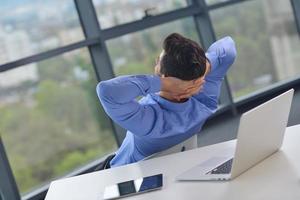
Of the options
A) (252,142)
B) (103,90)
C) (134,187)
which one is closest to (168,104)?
(103,90)

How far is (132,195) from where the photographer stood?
5.12 feet

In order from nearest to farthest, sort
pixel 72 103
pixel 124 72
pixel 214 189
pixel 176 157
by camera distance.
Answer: pixel 214 189, pixel 176 157, pixel 72 103, pixel 124 72

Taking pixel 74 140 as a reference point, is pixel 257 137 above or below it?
above

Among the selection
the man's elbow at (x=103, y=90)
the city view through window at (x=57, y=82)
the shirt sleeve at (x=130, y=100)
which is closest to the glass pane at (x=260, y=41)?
the city view through window at (x=57, y=82)

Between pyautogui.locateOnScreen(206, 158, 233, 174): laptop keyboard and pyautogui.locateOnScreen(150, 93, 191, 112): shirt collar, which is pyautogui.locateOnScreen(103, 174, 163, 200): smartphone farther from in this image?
pyautogui.locateOnScreen(150, 93, 191, 112): shirt collar

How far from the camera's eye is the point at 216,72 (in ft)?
7.30

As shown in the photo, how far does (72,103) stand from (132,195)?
5.72 feet

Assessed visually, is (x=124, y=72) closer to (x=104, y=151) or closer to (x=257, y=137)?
(x=104, y=151)

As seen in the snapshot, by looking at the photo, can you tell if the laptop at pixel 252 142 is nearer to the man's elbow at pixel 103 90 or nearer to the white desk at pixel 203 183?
the white desk at pixel 203 183

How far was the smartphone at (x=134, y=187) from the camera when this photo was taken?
157 cm

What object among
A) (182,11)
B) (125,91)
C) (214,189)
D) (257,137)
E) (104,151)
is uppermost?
(182,11)

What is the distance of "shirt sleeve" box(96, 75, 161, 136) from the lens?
1.72m

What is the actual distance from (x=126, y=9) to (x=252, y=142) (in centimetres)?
223

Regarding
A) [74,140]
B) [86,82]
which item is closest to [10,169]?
[74,140]
